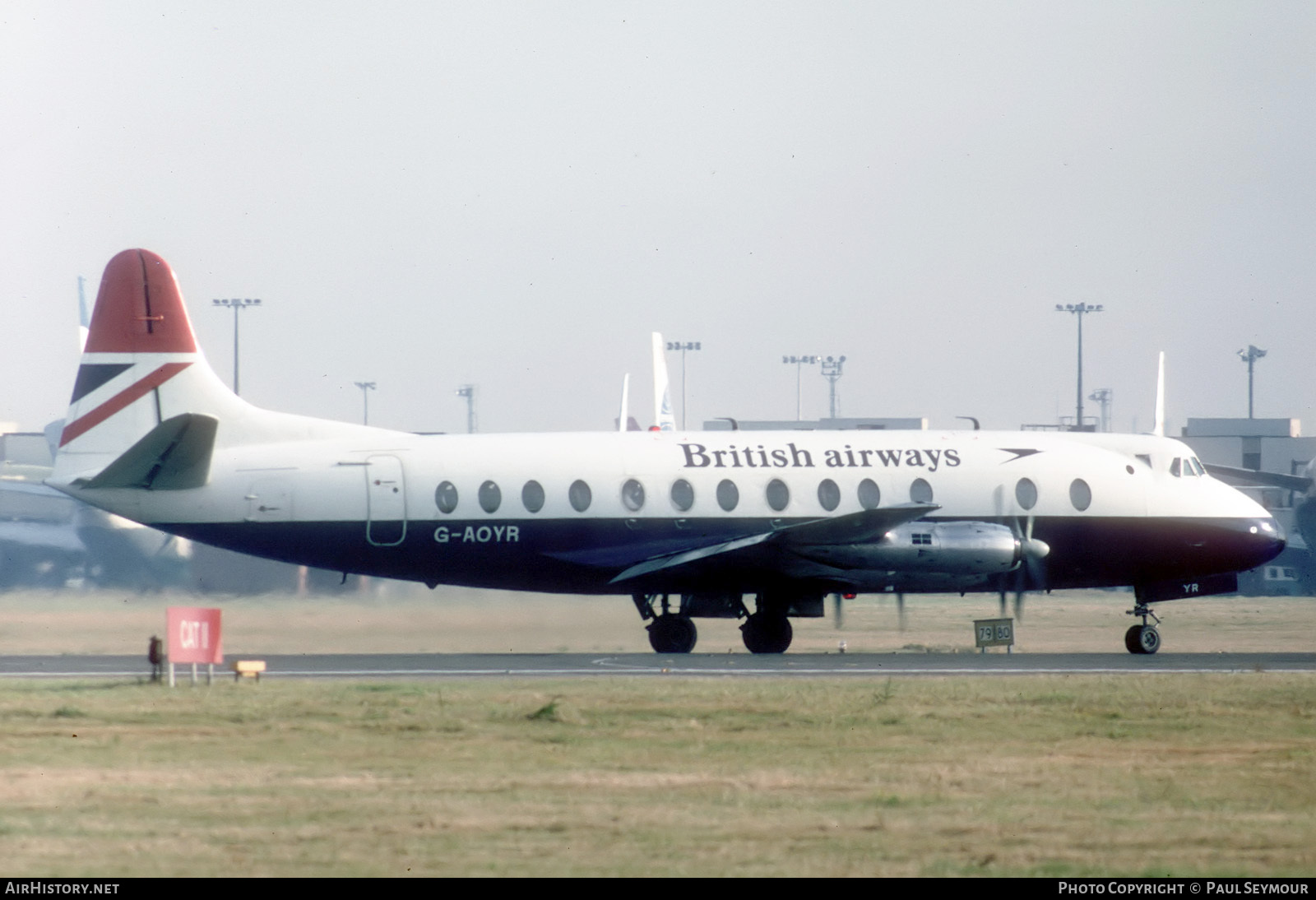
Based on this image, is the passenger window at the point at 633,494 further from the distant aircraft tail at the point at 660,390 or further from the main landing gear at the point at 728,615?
the distant aircraft tail at the point at 660,390

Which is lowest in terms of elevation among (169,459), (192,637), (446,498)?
(192,637)

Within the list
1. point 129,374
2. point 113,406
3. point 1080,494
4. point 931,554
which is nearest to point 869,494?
point 931,554

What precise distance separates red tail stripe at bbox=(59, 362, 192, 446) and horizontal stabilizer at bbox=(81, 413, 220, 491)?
0.99 meters

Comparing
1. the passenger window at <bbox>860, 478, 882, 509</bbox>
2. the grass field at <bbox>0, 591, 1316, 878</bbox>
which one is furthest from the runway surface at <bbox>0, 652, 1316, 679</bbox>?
the passenger window at <bbox>860, 478, 882, 509</bbox>

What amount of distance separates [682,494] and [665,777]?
16528 mm

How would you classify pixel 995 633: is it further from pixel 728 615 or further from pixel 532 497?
pixel 532 497

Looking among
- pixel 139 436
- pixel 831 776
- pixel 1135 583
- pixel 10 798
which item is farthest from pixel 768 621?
pixel 10 798

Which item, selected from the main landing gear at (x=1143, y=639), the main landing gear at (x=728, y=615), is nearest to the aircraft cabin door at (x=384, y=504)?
the main landing gear at (x=728, y=615)

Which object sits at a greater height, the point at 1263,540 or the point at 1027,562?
the point at 1263,540

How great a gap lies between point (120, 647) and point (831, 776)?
24582 millimetres

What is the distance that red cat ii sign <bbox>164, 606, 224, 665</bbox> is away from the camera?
27.8 metres

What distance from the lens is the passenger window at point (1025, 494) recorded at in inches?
1451

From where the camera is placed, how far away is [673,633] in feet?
120

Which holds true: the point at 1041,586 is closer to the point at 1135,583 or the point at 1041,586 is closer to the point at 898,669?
the point at 1135,583
